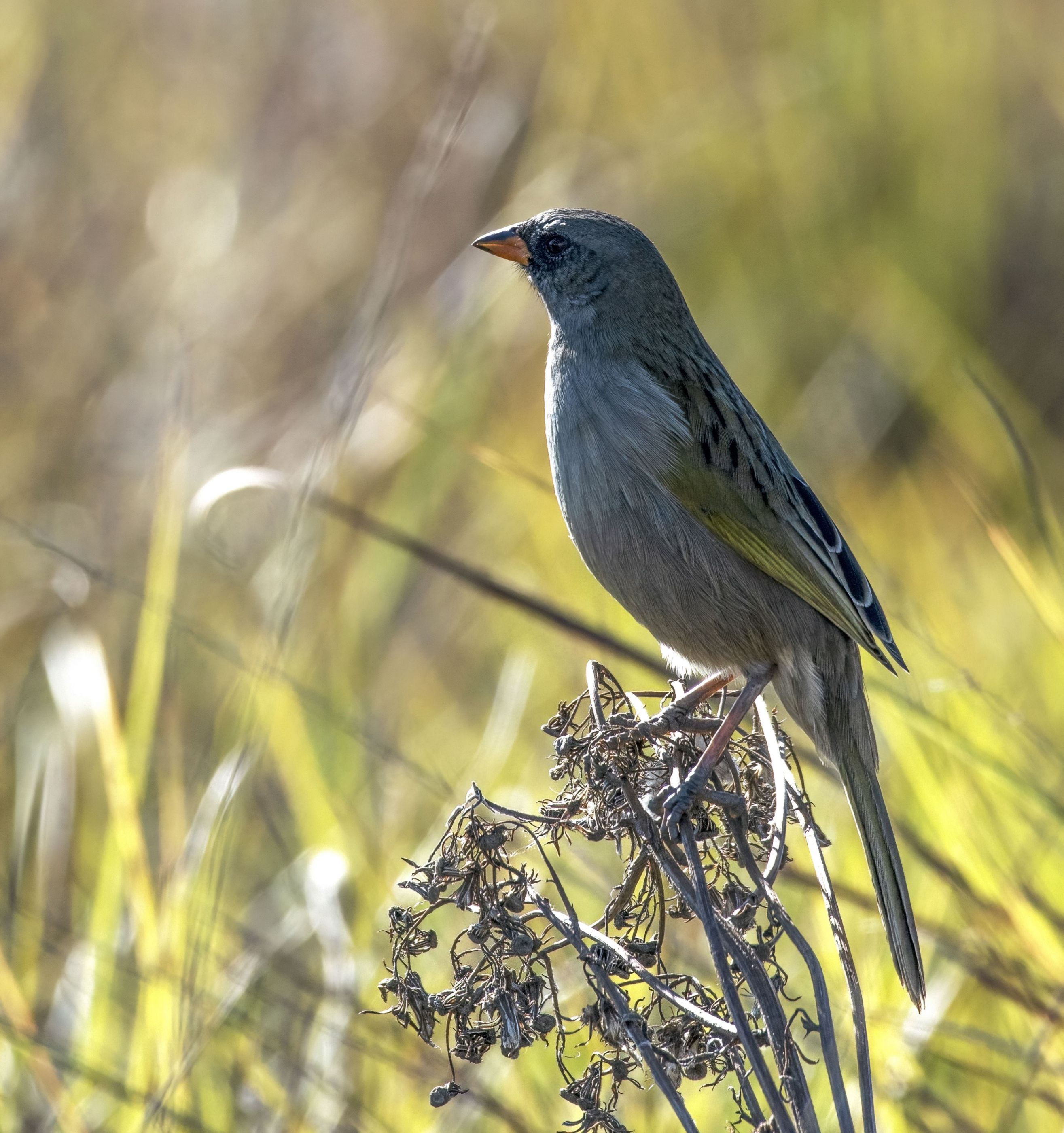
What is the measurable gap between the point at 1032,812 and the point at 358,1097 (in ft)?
5.94

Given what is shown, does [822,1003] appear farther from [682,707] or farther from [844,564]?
[844,564]

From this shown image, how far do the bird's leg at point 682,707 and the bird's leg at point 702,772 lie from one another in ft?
0.27

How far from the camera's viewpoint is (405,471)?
Answer: 17.5ft

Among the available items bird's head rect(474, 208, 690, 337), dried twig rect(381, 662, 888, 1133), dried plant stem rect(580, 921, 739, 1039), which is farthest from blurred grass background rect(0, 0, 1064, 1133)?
dried plant stem rect(580, 921, 739, 1039)

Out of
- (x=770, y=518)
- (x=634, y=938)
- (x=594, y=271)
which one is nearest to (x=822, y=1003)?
(x=634, y=938)

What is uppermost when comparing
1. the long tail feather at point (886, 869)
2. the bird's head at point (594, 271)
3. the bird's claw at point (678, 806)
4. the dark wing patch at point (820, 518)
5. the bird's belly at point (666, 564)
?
the bird's head at point (594, 271)

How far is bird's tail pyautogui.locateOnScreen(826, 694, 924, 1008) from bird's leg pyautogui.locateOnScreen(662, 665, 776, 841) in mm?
271

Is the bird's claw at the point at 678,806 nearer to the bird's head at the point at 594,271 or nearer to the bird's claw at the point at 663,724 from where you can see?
the bird's claw at the point at 663,724

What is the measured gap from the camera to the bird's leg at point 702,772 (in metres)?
2.46

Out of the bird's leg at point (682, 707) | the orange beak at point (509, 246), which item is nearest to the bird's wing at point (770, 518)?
the bird's leg at point (682, 707)

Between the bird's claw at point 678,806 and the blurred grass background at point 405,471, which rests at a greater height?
the blurred grass background at point 405,471

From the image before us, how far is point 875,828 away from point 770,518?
31.8 inches

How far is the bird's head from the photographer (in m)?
3.89

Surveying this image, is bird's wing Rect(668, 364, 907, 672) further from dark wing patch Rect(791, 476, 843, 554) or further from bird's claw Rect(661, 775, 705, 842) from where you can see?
bird's claw Rect(661, 775, 705, 842)
